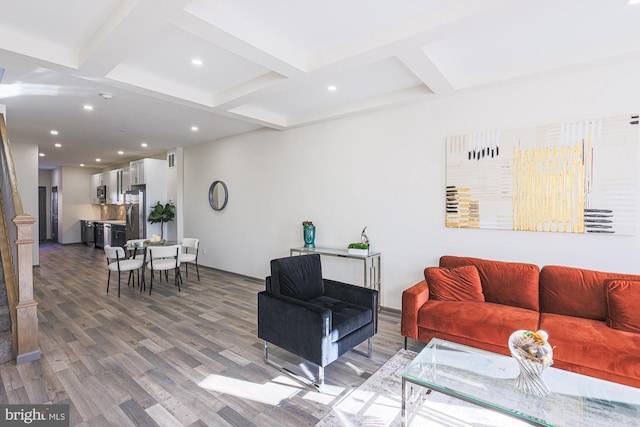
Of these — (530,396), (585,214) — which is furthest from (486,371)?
(585,214)

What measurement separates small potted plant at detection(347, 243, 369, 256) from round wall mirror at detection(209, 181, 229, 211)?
3.24 meters

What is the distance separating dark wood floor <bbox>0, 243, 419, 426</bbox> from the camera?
221 cm

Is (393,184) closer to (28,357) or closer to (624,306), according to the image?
(624,306)

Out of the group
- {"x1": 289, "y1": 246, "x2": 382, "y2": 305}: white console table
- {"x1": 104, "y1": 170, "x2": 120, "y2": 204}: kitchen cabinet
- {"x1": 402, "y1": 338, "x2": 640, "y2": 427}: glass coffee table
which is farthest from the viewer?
{"x1": 104, "y1": 170, "x2": 120, "y2": 204}: kitchen cabinet

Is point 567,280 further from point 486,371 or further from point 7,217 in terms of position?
point 7,217

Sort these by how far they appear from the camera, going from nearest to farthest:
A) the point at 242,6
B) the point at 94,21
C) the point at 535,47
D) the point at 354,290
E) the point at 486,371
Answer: the point at 486,371 < the point at 242,6 < the point at 94,21 < the point at 535,47 < the point at 354,290

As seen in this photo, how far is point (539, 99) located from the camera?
314cm

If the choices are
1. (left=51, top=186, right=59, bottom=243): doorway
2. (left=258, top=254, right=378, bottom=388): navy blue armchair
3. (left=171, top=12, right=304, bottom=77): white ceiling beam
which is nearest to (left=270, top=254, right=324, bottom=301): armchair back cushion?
(left=258, top=254, right=378, bottom=388): navy blue armchair

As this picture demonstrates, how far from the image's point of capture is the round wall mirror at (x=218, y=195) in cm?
643

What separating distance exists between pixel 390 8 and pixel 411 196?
2.21 metres

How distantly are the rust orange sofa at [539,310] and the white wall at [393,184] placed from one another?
326 millimetres

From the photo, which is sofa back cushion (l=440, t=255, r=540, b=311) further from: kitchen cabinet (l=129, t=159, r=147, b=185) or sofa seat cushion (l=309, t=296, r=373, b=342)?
kitchen cabinet (l=129, t=159, r=147, b=185)

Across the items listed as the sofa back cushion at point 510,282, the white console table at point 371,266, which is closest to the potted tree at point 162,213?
the white console table at point 371,266

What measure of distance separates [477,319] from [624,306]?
3.38 feet
